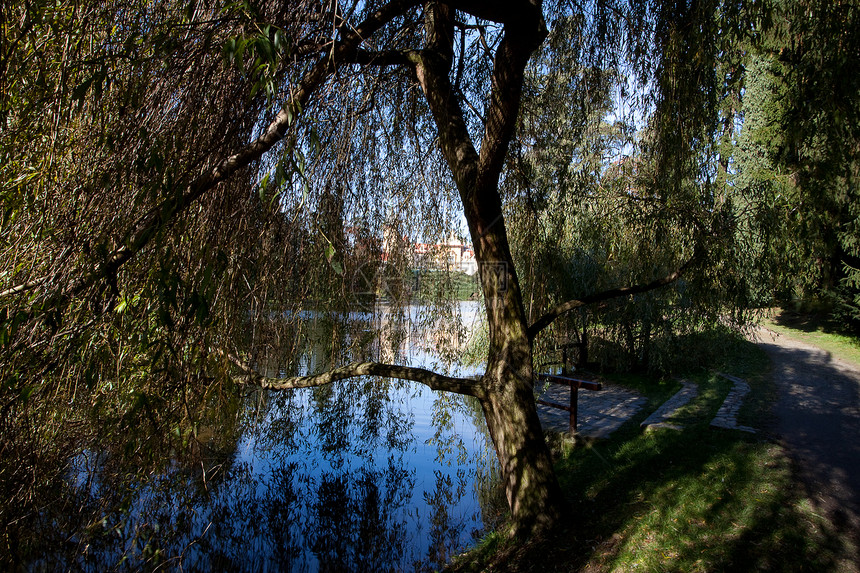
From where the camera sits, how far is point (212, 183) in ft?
7.73

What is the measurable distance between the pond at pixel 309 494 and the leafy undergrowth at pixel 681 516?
100 cm

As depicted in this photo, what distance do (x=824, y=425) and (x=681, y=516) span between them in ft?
10.2

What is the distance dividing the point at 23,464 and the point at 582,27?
5.00 metres

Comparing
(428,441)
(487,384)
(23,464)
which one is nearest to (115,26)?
(23,464)

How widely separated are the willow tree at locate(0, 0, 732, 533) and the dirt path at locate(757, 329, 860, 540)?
6.39 ft

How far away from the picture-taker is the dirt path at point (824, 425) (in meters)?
3.66

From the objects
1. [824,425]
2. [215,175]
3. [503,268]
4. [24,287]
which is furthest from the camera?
[824,425]

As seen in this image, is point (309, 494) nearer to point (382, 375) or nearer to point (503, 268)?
point (382, 375)

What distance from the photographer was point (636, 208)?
491 centimetres

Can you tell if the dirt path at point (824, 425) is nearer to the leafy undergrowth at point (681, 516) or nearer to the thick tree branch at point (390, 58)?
the leafy undergrowth at point (681, 516)

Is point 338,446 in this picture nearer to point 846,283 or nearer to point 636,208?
point 636,208

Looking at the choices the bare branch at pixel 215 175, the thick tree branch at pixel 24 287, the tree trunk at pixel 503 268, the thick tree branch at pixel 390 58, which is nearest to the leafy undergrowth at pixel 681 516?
the tree trunk at pixel 503 268

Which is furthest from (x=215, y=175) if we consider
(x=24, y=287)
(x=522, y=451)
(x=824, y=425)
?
(x=824, y=425)

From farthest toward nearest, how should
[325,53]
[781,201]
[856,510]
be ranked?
Result: [781,201] < [856,510] < [325,53]
